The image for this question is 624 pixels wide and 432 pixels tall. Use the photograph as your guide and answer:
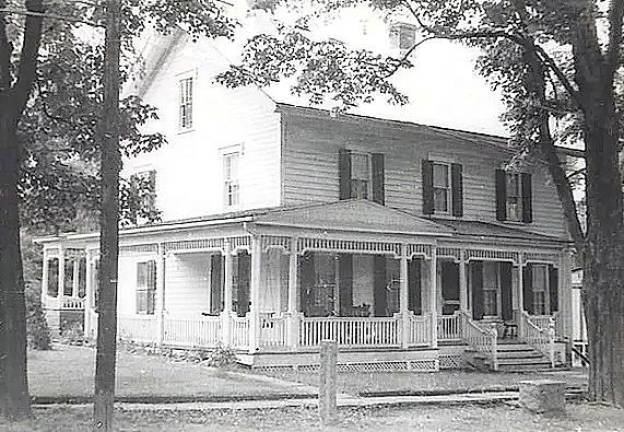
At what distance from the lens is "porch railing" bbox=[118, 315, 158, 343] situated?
27.4m

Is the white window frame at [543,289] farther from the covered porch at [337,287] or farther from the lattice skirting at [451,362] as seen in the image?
the lattice skirting at [451,362]

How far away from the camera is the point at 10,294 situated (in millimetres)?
14219

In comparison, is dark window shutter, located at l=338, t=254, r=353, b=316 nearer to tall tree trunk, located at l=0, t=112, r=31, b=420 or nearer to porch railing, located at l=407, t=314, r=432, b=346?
porch railing, located at l=407, t=314, r=432, b=346

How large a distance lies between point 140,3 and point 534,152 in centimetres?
1092

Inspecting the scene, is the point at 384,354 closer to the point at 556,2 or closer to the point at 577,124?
the point at 577,124

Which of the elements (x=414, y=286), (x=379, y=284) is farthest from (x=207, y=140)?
(x=414, y=286)

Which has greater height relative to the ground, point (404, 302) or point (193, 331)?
point (404, 302)

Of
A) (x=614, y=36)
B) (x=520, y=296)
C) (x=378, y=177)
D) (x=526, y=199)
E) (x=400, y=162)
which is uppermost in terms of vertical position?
(x=614, y=36)

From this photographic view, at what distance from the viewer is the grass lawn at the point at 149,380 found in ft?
58.0

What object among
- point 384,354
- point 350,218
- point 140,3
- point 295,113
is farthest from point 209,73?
point 140,3

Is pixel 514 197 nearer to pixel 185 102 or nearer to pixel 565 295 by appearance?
pixel 565 295

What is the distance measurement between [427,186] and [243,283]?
6.58 m

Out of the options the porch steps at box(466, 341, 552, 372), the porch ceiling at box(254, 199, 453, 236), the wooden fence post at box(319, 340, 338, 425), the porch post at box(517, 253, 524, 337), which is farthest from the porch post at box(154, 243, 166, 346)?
the wooden fence post at box(319, 340, 338, 425)

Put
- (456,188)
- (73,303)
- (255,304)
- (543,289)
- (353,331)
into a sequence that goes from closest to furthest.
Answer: (255,304)
(353,331)
(456,188)
(543,289)
(73,303)
